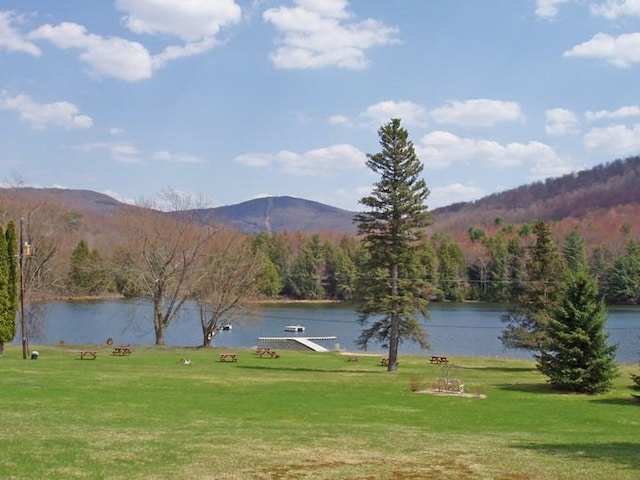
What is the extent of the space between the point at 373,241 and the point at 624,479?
26.5m

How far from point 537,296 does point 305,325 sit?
147ft

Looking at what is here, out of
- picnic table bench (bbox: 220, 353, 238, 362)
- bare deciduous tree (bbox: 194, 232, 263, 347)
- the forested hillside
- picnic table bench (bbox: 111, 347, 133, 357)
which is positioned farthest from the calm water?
picnic table bench (bbox: 111, 347, 133, 357)

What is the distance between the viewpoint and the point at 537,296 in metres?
42.5

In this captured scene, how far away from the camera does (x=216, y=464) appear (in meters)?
11.4

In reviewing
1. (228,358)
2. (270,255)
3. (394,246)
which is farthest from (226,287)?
(270,255)

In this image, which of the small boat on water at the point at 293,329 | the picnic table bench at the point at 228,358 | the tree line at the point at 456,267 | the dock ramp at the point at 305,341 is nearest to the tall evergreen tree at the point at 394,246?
the picnic table bench at the point at 228,358

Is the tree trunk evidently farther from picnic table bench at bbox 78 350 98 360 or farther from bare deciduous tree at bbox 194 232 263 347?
bare deciduous tree at bbox 194 232 263 347

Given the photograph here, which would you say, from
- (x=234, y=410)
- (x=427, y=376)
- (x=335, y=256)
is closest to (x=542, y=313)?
(x=427, y=376)

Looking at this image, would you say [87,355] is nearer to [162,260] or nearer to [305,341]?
[162,260]

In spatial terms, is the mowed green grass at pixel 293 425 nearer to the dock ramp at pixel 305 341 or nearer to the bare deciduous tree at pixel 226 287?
the bare deciduous tree at pixel 226 287

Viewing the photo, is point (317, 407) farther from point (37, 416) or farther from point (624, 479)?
point (624, 479)

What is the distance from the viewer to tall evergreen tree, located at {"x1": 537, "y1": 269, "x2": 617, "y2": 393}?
93.7 feet

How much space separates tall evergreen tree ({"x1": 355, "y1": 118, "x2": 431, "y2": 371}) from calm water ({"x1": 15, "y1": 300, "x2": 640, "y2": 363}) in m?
8.76

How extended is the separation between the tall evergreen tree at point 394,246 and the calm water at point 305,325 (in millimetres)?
8756
